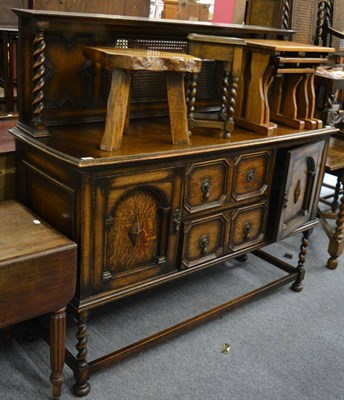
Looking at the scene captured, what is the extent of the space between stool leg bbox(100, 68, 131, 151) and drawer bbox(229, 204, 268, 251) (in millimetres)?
740

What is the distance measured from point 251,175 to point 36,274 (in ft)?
3.55

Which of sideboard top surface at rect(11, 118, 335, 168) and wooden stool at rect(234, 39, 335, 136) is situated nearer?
sideboard top surface at rect(11, 118, 335, 168)

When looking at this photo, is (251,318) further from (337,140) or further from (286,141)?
(337,140)

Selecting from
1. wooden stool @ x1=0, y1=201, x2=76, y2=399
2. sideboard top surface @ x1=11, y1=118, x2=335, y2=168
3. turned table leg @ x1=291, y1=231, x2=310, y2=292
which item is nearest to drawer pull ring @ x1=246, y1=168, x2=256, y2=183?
sideboard top surface @ x1=11, y1=118, x2=335, y2=168

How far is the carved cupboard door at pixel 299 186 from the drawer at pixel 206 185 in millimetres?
372

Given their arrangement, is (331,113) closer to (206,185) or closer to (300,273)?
(300,273)

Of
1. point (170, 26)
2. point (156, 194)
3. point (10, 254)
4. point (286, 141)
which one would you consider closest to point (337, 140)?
point (286, 141)

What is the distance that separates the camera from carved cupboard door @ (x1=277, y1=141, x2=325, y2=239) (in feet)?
7.89

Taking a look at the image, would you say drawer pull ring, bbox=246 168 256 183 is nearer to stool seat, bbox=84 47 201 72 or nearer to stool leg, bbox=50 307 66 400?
stool seat, bbox=84 47 201 72

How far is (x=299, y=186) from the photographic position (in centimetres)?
253

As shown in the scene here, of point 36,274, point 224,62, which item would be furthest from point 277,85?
point 36,274

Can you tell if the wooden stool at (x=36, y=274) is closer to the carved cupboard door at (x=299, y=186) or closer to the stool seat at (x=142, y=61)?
the stool seat at (x=142, y=61)

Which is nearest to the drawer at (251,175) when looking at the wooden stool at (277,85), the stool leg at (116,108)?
the wooden stool at (277,85)

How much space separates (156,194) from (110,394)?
2.57 feet
